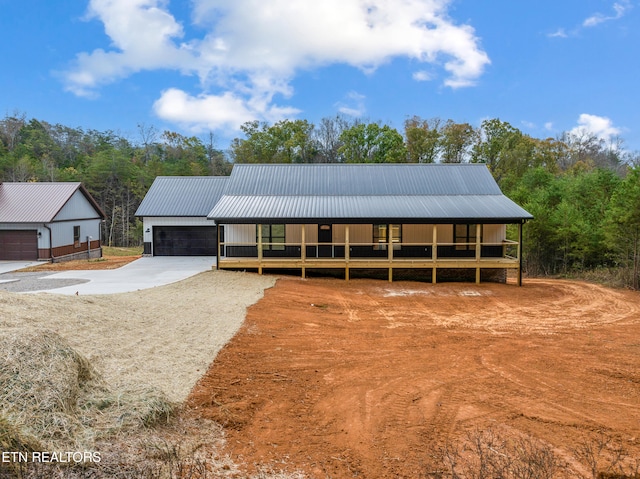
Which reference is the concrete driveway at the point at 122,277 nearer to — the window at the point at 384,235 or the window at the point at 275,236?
the window at the point at 275,236

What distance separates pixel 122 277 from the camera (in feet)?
55.1

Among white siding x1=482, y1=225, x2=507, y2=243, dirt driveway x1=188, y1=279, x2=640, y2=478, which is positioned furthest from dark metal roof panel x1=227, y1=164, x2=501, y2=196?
dirt driveway x1=188, y1=279, x2=640, y2=478

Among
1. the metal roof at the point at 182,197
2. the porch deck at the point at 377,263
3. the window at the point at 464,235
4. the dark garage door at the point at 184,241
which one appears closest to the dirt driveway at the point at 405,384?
the porch deck at the point at 377,263

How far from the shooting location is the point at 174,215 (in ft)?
A: 79.7

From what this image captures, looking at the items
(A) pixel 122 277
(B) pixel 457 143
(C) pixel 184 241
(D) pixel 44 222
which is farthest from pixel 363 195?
(B) pixel 457 143

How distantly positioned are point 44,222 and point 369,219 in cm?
1732

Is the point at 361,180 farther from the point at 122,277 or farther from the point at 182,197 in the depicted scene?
the point at 122,277

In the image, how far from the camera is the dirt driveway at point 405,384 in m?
5.25

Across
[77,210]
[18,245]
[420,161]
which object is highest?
[420,161]

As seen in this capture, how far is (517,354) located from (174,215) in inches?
785

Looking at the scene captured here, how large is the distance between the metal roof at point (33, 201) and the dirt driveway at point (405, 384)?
59.1 ft

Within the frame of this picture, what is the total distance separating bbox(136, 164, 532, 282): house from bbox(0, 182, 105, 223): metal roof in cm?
505

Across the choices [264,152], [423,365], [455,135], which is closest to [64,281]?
[423,365]

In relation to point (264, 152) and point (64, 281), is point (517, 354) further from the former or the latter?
point (264, 152)
